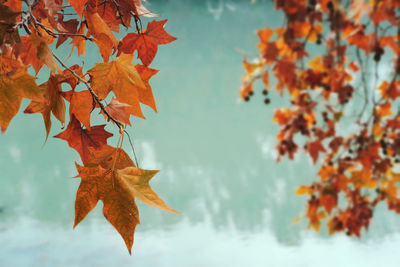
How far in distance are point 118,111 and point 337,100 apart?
1.28 m

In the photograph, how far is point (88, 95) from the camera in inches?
12.7

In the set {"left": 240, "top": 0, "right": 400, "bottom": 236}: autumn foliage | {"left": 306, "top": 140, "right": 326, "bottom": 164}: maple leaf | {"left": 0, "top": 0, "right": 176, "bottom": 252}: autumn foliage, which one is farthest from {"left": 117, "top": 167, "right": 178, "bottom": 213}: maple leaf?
{"left": 306, "top": 140, "right": 326, "bottom": 164}: maple leaf

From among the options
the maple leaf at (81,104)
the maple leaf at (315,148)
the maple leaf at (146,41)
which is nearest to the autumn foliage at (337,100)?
the maple leaf at (315,148)

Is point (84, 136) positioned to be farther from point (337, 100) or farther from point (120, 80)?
point (337, 100)

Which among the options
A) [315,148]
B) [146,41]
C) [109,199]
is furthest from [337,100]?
[109,199]

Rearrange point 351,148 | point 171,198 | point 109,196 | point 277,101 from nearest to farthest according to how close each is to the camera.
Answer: point 109,196 < point 351,148 < point 171,198 < point 277,101

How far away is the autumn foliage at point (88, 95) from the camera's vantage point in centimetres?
27

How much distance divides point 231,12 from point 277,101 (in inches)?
33.7

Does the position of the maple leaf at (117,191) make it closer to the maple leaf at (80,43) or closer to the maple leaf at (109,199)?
the maple leaf at (109,199)

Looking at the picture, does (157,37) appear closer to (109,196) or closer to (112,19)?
(112,19)

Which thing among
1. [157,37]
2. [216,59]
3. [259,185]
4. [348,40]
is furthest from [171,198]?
[157,37]

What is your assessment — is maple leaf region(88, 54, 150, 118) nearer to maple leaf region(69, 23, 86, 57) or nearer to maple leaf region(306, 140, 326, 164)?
maple leaf region(69, 23, 86, 57)

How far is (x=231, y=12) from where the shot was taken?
128 inches

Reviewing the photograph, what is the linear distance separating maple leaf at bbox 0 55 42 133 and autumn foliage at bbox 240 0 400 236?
1137mm
